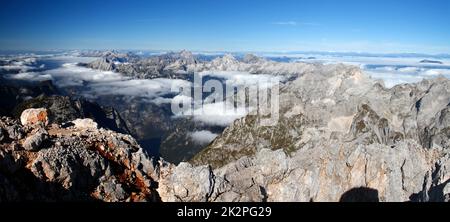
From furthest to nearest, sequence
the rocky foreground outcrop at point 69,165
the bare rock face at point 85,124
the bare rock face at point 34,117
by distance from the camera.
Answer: the bare rock face at point 85,124 < the bare rock face at point 34,117 < the rocky foreground outcrop at point 69,165

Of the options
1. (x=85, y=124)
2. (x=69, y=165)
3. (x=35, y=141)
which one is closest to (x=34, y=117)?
(x=85, y=124)

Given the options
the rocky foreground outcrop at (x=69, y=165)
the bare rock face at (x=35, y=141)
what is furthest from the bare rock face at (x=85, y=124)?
the bare rock face at (x=35, y=141)

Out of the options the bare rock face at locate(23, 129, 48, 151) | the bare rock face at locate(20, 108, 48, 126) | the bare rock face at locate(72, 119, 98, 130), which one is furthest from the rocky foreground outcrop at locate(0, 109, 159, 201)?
the bare rock face at locate(72, 119, 98, 130)

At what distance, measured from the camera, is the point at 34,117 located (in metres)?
48.7

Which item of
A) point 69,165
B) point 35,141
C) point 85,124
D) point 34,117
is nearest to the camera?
point 35,141

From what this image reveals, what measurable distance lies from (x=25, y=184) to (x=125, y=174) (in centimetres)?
1066

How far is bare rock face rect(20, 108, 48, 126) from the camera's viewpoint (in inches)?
1889

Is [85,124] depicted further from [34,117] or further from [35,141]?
[35,141]

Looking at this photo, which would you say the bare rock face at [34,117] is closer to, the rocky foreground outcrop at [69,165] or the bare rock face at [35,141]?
the rocky foreground outcrop at [69,165]

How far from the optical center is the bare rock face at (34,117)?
1889 inches

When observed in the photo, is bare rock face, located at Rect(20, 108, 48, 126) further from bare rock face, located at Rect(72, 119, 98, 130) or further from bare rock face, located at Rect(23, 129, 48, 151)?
bare rock face, located at Rect(23, 129, 48, 151)

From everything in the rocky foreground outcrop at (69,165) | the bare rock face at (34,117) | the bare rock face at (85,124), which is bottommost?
the rocky foreground outcrop at (69,165)

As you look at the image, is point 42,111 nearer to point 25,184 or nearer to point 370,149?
point 25,184
